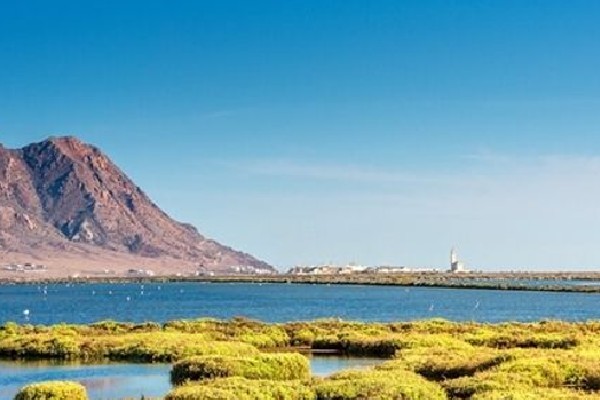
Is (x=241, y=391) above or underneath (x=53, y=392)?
above

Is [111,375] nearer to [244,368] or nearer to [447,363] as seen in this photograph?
[244,368]

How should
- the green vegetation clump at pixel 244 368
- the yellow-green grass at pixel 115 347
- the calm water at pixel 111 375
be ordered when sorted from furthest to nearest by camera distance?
the yellow-green grass at pixel 115 347, the calm water at pixel 111 375, the green vegetation clump at pixel 244 368

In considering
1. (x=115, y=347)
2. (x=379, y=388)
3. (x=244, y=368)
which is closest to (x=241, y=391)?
(x=379, y=388)

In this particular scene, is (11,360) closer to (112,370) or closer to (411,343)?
(112,370)

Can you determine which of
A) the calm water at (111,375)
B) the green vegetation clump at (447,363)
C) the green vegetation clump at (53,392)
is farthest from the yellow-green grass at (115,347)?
the green vegetation clump at (53,392)

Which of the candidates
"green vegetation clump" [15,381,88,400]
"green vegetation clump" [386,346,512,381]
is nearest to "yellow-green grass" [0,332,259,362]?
"green vegetation clump" [386,346,512,381]

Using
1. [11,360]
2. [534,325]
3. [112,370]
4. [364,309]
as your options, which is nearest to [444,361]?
[112,370]

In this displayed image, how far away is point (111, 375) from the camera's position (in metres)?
48.9

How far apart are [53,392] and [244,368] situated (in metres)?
9.62

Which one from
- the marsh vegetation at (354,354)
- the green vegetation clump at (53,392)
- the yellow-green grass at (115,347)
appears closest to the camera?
the green vegetation clump at (53,392)

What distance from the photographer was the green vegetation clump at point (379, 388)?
33.0 m

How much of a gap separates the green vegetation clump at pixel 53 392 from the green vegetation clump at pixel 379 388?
8.21 m

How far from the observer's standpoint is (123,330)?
74.4 meters

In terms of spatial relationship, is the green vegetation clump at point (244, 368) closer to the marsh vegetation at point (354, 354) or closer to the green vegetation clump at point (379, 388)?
the marsh vegetation at point (354, 354)
